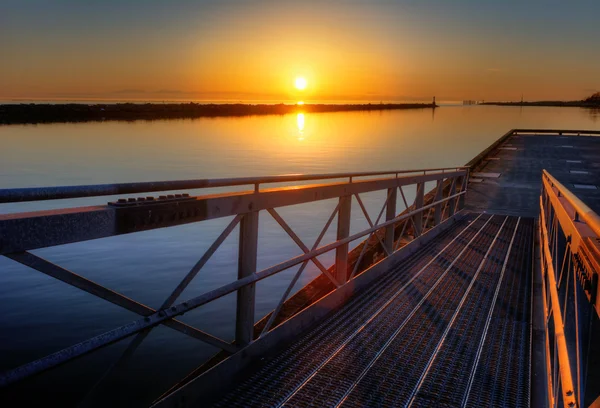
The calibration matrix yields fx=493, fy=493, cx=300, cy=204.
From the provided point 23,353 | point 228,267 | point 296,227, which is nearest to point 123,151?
point 296,227

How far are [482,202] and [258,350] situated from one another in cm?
1389

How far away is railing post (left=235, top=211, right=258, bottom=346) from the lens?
4.06 m

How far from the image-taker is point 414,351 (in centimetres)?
475

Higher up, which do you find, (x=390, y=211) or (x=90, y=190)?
(x=90, y=190)

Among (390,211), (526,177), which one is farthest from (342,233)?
(526,177)

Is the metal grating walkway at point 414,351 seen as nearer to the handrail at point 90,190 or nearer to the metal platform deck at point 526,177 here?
the handrail at point 90,190

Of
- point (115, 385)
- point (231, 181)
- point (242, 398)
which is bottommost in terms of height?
point (115, 385)

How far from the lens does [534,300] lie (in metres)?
6.31

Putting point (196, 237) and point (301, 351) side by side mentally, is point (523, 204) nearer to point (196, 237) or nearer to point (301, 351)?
point (196, 237)

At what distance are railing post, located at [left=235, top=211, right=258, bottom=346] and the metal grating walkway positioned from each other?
13.1 inches

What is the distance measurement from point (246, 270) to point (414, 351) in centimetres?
188

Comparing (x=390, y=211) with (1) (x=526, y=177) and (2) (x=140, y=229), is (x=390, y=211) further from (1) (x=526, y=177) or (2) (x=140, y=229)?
(1) (x=526, y=177)

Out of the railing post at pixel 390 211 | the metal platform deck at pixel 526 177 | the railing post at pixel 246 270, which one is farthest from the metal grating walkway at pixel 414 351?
the metal platform deck at pixel 526 177

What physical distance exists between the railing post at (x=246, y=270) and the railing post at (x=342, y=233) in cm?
195
